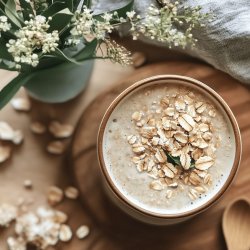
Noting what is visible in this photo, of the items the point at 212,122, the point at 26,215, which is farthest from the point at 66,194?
the point at 212,122

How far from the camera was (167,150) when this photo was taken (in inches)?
35.2

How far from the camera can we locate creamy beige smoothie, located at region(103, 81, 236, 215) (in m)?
0.89

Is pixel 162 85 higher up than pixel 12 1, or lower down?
lower down

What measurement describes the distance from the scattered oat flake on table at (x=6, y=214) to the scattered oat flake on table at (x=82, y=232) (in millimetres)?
124

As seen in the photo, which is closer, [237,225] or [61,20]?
[61,20]

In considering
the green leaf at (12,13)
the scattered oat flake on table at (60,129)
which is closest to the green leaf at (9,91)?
the green leaf at (12,13)

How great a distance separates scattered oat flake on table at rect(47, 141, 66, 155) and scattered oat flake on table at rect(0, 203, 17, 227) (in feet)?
0.41

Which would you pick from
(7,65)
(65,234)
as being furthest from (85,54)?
(65,234)

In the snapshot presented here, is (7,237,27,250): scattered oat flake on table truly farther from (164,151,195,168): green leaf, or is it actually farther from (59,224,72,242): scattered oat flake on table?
(164,151,195,168): green leaf

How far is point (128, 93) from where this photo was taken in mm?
884

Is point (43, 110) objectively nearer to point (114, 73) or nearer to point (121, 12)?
point (114, 73)

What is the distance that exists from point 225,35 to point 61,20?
31 cm

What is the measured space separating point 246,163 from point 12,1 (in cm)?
48

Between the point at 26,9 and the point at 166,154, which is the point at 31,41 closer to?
the point at 26,9
